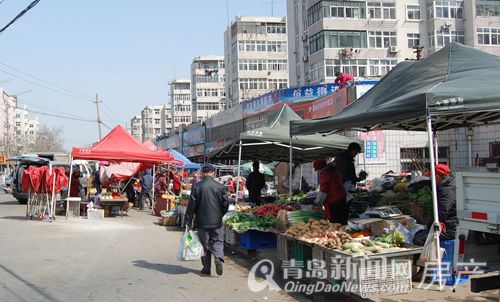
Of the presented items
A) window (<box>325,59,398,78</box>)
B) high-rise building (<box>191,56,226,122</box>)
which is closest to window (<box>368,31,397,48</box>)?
window (<box>325,59,398,78</box>)

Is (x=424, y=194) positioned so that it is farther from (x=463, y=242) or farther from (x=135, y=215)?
(x=135, y=215)

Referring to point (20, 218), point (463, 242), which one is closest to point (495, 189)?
point (463, 242)

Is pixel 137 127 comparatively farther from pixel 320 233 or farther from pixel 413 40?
pixel 320 233

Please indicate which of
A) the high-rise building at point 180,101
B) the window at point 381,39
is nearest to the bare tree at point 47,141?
the high-rise building at point 180,101

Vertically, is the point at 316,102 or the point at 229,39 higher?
the point at 229,39

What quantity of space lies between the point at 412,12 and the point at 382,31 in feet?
13.5

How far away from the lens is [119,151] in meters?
17.9

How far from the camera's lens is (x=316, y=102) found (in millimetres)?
28250

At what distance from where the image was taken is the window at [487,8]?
4659 cm

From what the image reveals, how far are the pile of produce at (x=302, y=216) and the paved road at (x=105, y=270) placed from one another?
4.16 ft

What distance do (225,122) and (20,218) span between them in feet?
129

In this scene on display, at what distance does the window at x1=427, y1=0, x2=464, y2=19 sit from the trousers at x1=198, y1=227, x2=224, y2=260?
45442 millimetres

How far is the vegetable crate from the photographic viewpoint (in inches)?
410

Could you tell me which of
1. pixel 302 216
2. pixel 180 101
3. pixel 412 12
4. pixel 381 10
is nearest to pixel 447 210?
pixel 302 216
